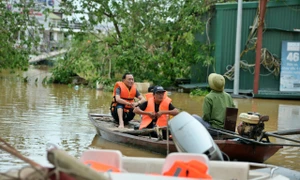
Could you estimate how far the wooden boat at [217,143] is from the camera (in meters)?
9.55

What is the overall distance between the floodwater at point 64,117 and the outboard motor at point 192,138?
68.1 inches

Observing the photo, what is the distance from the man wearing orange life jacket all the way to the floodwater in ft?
2.22

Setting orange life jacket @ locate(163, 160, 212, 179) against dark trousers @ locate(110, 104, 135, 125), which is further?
dark trousers @ locate(110, 104, 135, 125)

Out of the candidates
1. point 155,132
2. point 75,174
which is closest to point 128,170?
point 75,174

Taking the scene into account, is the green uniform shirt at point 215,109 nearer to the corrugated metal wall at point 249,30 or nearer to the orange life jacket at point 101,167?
the orange life jacket at point 101,167

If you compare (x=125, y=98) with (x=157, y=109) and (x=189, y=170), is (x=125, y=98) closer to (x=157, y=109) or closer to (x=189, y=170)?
(x=157, y=109)

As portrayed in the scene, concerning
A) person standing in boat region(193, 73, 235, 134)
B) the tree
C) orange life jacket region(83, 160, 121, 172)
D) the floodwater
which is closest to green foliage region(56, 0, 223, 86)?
the floodwater

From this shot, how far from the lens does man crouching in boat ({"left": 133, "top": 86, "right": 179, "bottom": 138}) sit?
11.3m

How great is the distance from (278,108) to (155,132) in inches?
388

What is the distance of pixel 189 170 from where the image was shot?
598 centimetres

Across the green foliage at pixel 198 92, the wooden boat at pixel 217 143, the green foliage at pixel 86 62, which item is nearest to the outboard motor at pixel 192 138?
the wooden boat at pixel 217 143

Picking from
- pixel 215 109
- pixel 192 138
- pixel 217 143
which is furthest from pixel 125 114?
pixel 192 138

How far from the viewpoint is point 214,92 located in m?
10.4

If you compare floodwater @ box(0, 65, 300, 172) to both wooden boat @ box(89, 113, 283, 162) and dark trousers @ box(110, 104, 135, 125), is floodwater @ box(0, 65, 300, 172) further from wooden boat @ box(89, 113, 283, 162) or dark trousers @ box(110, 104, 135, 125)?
dark trousers @ box(110, 104, 135, 125)
